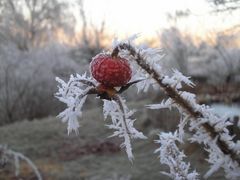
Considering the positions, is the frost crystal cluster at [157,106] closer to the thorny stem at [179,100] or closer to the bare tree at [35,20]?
the thorny stem at [179,100]

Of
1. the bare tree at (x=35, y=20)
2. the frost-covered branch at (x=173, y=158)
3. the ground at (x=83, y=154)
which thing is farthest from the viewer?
the bare tree at (x=35, y=20)

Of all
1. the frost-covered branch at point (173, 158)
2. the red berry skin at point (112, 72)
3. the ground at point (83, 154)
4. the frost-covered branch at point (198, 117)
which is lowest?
the ground at point (83, 154)

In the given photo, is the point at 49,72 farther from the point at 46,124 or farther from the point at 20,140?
the point at 20,140

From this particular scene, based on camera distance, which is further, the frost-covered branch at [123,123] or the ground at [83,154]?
the ground at [83,154]

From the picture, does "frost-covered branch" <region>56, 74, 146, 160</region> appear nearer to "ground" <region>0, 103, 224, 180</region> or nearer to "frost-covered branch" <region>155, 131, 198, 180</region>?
"frost-covered branch" <region>155, 131, 198, 180</region>

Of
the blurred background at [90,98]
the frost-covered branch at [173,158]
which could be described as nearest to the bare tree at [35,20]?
the blurred background at [90,98]

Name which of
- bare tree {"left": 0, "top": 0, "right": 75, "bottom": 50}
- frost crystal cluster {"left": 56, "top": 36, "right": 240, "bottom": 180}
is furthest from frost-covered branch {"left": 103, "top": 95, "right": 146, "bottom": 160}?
bare tree {"left": 0, "top": 0, "right": 75, "bottom": 50}

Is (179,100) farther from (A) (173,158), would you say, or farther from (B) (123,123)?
(A) (173,158)

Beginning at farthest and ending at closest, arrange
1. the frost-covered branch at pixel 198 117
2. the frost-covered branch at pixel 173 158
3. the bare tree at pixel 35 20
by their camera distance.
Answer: the bare tree at pixel 35 20 → the frost-covered branch at pixel 173 158 → the frost-covered branch at pixel 198 117

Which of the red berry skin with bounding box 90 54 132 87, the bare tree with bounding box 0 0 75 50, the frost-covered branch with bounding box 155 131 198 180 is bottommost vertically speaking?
the frost-covered branch with bounding box 155 131 198 180
